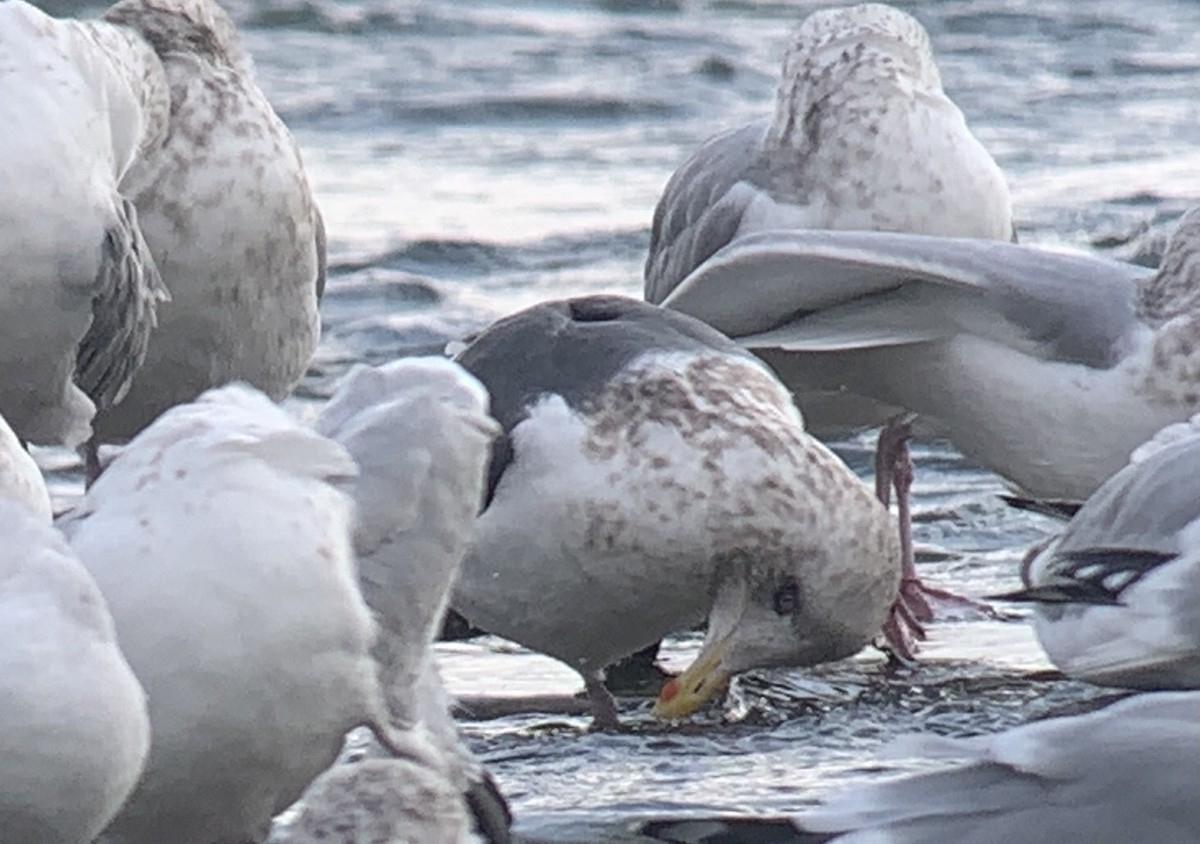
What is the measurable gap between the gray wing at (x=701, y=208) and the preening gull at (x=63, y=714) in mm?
3677

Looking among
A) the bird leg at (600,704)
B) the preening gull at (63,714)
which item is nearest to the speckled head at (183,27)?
the bird leg at (600,704)

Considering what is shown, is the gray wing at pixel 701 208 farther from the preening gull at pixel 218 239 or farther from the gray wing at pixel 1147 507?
the gray wing at pixel 1147 507

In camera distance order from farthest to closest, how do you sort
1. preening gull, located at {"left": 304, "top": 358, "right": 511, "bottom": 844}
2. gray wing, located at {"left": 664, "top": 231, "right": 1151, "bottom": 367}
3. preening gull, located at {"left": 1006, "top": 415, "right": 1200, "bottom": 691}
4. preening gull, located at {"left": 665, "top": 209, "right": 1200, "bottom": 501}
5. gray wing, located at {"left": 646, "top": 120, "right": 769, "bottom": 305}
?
gray wing, located at {"left": 646, "top": 120, "right": 769, "bottom": 305}
gray wing, located at {"left": 664, "top": 231, "right": 1151, "bottom": 367}
preening gull, located at {"left": 665, "top": 209, "right": 1200, "bottom": 501}
preening gull, located at {"left": 1006, "top": 415, "right": 1200, "bottom": 691}
preening gull, located at {"left": 304, "top": 358, "right": 511, "bottom": 844}

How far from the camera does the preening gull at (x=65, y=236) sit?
6051 millimetres

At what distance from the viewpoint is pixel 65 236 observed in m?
6.06

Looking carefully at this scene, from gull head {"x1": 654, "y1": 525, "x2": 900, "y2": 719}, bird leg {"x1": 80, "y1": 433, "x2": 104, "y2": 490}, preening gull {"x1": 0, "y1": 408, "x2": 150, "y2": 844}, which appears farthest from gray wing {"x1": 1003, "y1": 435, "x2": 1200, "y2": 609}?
bird leg {"x1": 80, "y1": 433, "x2": 104, "y2": 490}

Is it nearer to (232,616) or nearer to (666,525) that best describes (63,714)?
(232,616)

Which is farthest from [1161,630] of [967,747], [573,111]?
[573,111]

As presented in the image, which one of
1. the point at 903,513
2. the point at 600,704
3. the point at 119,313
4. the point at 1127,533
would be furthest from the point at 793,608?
the point at 903,513

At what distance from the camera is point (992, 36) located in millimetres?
15195

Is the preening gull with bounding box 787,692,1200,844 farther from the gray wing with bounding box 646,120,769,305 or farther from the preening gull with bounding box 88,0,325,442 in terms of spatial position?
the gray wing with bounding box 646,120,769,305

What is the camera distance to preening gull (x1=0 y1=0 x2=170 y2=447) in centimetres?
605

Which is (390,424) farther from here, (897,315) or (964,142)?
(964,142)

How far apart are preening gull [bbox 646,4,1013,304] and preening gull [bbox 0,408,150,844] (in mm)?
3395
